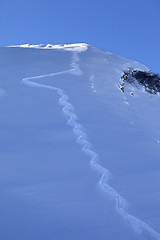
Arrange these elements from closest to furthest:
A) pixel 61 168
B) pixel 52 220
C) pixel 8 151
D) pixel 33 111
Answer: pixel 52 220
pixel 61 168
pixel 8 151
pixel 33 111

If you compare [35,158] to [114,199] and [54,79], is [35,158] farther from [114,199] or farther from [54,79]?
[54,79]

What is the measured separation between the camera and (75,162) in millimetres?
3488

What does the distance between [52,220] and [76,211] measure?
0.87 ft

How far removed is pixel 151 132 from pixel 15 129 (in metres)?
2.68

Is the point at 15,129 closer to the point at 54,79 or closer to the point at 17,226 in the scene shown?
the point at 17,226

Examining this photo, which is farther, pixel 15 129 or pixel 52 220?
pixel 15 129

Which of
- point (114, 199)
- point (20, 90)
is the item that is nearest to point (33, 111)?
point (20, 90)

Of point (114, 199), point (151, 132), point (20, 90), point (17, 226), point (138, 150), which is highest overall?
point (20, 90)

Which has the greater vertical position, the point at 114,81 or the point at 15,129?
the point at 114,81

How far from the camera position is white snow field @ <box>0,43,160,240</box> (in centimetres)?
230

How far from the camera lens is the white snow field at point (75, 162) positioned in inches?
90.4

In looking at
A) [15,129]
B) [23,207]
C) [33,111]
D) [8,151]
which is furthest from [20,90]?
[23,207]

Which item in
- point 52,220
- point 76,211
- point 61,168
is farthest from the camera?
point 61,168

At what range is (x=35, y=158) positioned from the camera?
346 centimetres
